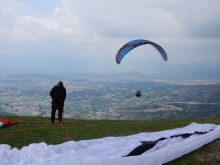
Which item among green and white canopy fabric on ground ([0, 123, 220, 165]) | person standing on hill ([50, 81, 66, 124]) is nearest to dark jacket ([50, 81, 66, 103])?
person standing on hill ([50, 81, 66, 124])

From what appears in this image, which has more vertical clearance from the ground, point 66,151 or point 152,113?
point 66,151

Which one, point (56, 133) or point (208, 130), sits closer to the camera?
point (208, 130)

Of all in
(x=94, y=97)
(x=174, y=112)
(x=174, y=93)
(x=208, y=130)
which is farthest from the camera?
(x=174, y=93)

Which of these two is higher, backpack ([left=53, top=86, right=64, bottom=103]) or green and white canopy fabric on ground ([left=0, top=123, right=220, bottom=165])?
backpack ([left=53, top=86, right=64, bottom=103])

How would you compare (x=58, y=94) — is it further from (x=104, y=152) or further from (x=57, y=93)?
(x=104, y=152)

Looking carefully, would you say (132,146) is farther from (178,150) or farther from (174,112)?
(174,112)

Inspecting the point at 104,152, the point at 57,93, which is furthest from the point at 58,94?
the point at 104,152

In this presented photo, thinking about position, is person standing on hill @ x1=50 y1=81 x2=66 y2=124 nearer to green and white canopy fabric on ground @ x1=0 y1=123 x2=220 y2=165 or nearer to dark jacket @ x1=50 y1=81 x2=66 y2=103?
dark jacket @ x1=50 y1=81 x2=66 y2=103

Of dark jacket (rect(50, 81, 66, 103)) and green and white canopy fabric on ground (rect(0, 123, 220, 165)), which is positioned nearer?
green and white canopy fabric on ground (rect(0, 123, 220, 165))

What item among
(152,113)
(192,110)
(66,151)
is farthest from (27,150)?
(192,110)
